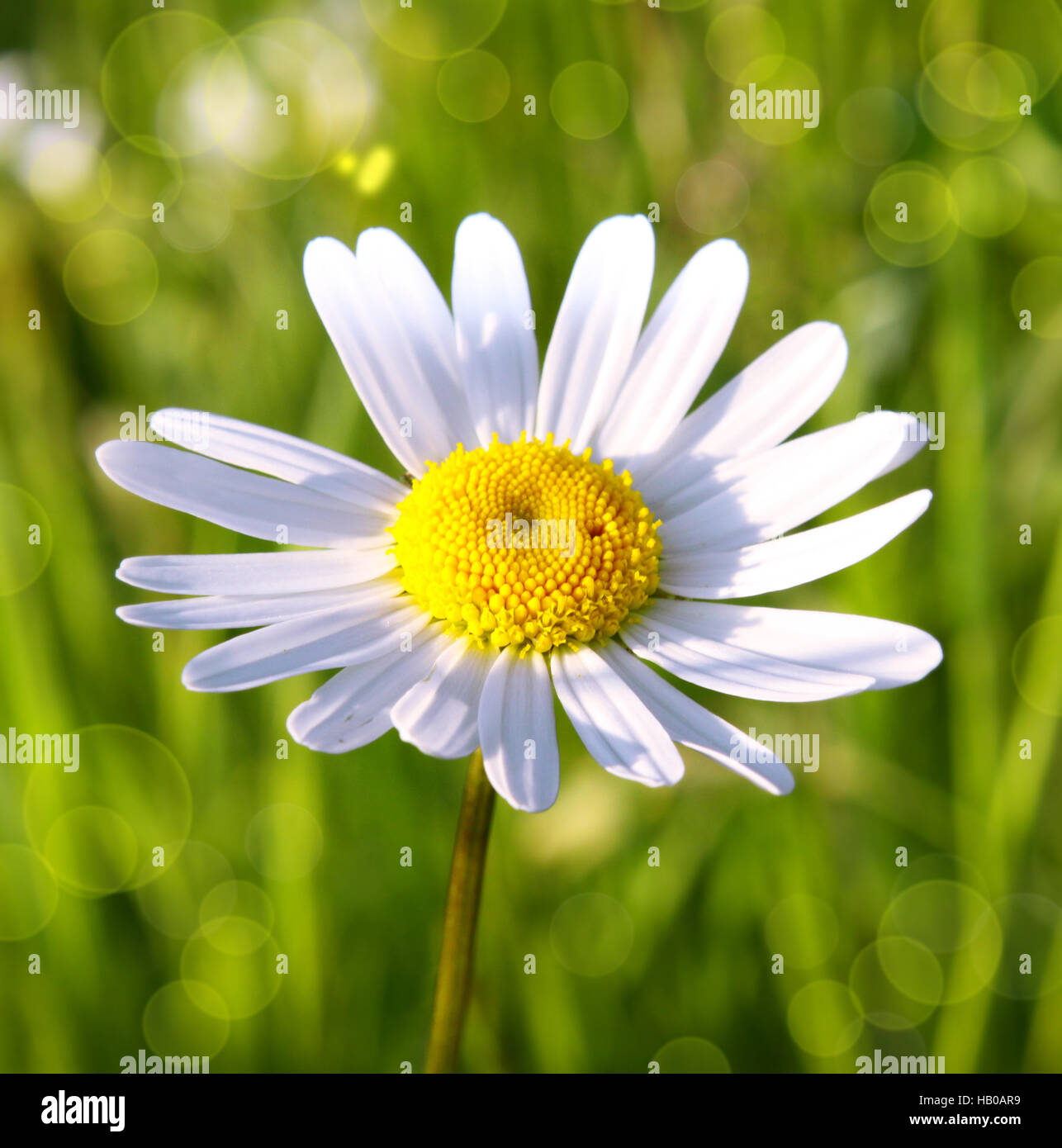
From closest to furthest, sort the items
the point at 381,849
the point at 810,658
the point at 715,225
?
the point at 810,658
the point at 381,849
the point at 715,225

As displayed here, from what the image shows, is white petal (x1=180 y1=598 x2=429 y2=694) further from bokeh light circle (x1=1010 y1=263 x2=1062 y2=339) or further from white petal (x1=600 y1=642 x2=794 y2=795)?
bokeh light circle (x1=1010 y1=263 x2=1062 y2=339)

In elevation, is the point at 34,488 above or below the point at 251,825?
above

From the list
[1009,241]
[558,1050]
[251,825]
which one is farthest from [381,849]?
[1009,241]

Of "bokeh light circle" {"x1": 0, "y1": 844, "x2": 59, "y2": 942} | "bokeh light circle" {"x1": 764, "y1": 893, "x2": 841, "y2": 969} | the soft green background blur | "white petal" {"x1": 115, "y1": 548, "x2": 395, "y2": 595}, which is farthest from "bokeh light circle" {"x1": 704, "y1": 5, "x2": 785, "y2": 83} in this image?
"bokeh light circle" {"x1": 0, "y1": 844, "x2": 59, "y2": 942}

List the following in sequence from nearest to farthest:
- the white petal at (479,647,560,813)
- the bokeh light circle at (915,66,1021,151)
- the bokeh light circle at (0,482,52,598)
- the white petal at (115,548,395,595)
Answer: the white petal at (479,647,560,813)
the white petal at (115,548,395,595)
the bokeh light circle at (0,482,52,598)
the bokeh light circle at (915,66,1021,151)

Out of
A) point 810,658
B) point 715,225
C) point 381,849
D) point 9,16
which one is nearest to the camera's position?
point 810,658

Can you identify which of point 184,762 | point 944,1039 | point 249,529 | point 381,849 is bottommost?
point 944,1039

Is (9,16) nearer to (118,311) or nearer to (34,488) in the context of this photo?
(118,311)
